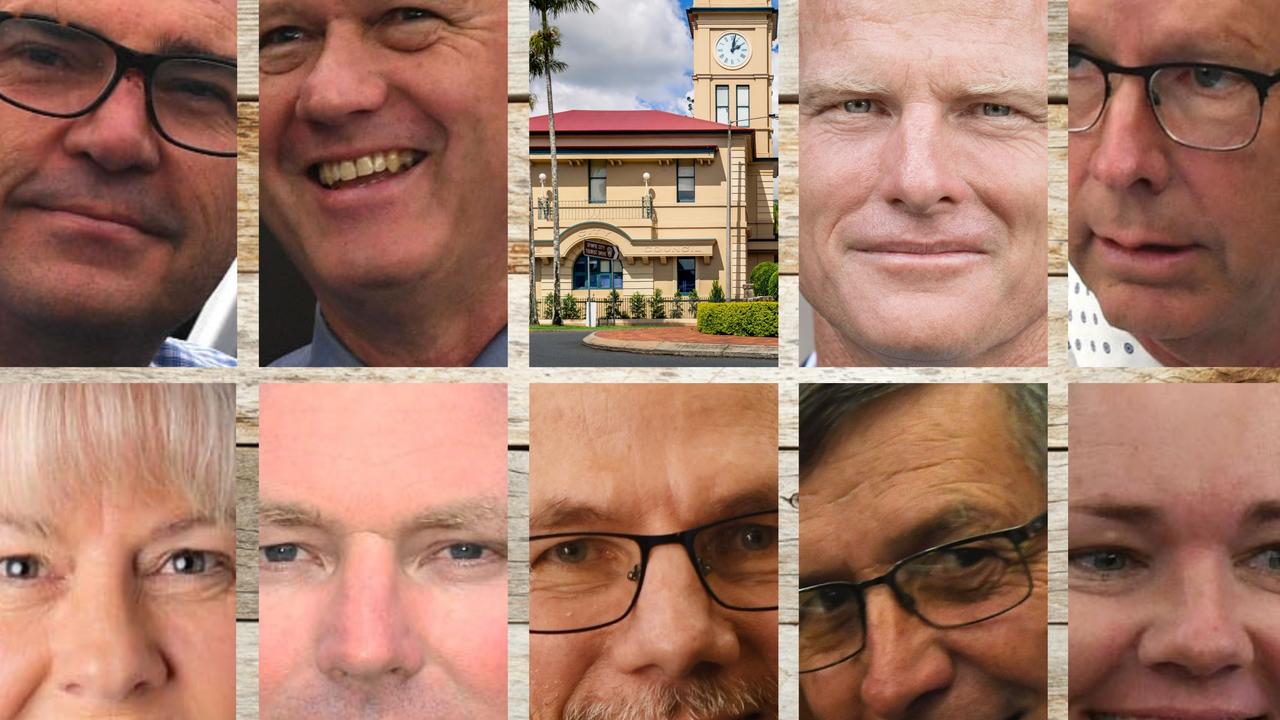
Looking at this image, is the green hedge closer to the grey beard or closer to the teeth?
the grey beard

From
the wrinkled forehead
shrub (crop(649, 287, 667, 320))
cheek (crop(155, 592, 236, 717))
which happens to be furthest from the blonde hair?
shrub (crop(649, 287, 667, 320))

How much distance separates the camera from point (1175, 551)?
2512 mm

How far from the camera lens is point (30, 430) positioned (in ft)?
8.16

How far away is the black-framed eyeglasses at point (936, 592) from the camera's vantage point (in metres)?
2.55

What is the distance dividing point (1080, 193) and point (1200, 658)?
5.24 ft

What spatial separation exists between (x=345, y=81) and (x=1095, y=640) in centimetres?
314

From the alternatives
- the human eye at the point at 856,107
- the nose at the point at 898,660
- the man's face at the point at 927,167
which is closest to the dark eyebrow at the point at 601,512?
the nose at the point at 898,660

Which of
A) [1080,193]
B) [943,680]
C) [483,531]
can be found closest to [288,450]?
[483,531]

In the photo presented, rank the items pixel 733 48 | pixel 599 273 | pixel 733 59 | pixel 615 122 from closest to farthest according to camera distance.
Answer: pixel 733 48 → pixel 733 59 → pixel 599 273 → pixel 615 122

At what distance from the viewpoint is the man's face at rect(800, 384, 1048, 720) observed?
8.34ft

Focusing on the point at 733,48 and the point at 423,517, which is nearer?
the point at 423,517

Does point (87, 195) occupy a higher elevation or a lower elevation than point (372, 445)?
higher

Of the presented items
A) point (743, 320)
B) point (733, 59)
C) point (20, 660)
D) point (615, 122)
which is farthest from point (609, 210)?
point (20, 660)

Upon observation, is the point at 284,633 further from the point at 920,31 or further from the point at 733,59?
the point at 733,59
